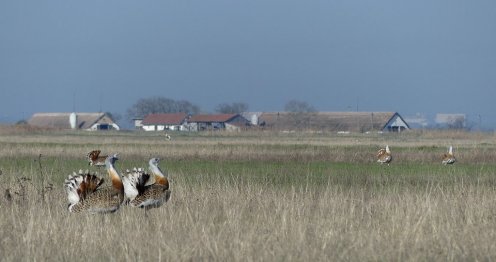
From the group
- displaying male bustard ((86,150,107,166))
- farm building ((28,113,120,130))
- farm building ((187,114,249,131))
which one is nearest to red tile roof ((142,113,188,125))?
farm building ((187,114,249,131))

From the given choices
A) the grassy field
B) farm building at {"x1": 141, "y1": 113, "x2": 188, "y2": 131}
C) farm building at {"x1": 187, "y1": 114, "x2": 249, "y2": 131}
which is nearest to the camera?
the grassy field

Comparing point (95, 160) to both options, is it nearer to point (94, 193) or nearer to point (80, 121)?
point (94, 193)

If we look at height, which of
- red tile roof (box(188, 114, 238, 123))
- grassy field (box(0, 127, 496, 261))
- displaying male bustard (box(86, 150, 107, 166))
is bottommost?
grassy field (box(0, 127, 496, 261))

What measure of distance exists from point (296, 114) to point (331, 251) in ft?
425

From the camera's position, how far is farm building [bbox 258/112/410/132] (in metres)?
130

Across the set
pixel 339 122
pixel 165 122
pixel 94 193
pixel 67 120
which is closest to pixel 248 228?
pixel 94 193

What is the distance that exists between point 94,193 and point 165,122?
13118 cm

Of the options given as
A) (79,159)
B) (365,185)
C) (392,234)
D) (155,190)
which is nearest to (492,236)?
(392,234)

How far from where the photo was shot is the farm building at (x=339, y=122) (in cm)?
12975

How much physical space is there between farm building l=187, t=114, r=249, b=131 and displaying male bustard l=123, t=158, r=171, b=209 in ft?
397

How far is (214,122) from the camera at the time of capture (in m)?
139

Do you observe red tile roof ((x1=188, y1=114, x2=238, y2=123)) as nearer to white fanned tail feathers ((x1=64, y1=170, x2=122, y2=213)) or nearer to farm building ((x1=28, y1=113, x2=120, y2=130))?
farm building ((x1=28, y1=113, x2=120, y2=130))

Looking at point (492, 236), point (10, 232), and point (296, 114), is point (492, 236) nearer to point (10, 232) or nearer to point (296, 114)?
point (10, 232)

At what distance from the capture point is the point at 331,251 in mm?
10484
